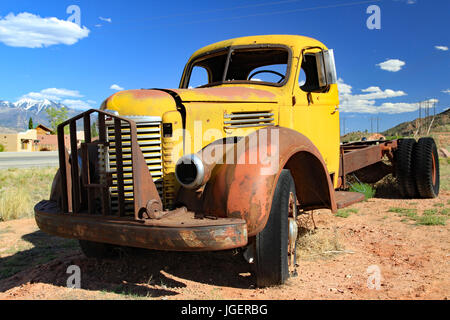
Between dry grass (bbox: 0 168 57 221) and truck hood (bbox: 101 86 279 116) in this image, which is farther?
dry grass (bbox: 0 168 57 221)

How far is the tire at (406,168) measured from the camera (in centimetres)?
687

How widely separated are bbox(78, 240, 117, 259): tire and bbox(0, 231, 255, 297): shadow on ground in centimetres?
7

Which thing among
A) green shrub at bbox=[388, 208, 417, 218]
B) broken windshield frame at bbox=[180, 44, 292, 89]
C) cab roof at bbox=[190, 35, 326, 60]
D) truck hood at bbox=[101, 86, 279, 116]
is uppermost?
cab roof at bbox=[190, 35, 326, 60]

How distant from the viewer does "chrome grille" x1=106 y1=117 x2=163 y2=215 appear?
2.89 metres

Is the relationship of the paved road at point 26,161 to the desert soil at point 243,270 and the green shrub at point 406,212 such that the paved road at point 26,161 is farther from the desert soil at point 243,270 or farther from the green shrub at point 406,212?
the green shrub at point 406,212

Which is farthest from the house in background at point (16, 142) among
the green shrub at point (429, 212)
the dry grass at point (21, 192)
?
the green shrub at point (429, 212)

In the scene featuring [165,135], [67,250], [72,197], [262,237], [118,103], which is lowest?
[67,250]

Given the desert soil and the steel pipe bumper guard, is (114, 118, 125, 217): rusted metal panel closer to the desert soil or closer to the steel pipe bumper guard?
the steel pipe bumper guard

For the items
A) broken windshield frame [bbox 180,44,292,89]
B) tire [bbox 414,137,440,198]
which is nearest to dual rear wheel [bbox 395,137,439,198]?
tire [bbox 414,137,440,198]

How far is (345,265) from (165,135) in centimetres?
211

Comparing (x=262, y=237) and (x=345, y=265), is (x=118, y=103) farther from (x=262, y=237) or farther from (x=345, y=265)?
(x=345, y=265)

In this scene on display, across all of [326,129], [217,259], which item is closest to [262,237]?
[217,259]

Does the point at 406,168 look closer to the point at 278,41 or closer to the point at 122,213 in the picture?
the point at 278,41
